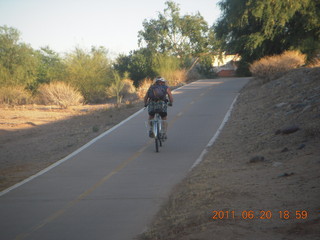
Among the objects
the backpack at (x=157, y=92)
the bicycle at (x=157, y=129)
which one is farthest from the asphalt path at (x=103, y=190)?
the backpack at (x=157, y=92)

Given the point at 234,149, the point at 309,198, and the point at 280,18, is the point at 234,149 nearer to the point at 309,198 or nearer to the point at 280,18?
the point at 309,198

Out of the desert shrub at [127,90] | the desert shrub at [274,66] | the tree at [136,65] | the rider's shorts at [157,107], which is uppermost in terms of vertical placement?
the tree at [136,65]

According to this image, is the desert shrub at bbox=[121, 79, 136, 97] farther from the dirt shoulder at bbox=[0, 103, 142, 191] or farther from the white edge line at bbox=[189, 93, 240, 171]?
the white edge line at bbox=[189, 93, 240, 171]

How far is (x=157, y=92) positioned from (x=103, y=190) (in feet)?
16.4

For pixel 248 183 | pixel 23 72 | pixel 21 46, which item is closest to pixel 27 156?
pixel 248 183

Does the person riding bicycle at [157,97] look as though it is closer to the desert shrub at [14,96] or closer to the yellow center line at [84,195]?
the yellow center line at [84,195]

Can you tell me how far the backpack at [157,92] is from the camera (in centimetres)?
1419

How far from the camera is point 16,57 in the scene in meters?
55.0

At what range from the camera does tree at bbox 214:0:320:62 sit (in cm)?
3638

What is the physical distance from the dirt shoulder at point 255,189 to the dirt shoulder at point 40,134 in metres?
5.35

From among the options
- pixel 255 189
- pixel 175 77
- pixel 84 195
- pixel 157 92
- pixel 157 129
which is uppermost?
pixel 175 77

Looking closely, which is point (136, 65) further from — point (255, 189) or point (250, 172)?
point (255, 189)

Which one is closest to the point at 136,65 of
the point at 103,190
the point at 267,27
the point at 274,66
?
the point at 267,27

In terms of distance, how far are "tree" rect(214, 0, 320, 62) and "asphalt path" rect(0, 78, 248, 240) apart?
2140cm
